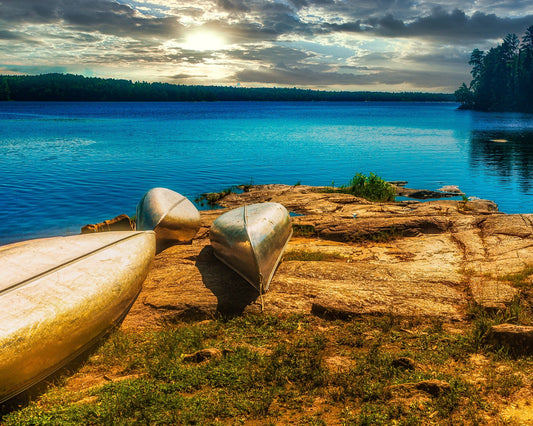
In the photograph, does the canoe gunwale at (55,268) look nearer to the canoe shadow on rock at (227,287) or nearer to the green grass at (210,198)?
the canoe shadow on rock at (227,287)

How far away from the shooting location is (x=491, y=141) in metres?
50.2

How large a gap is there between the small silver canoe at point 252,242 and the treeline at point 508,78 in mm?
120052

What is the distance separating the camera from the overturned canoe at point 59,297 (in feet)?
16.3

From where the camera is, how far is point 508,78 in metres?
108

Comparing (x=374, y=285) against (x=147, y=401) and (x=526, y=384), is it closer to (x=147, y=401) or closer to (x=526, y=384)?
(x=526, y=384)

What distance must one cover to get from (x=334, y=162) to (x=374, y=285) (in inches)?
1090

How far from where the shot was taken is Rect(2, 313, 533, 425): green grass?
4445 mm

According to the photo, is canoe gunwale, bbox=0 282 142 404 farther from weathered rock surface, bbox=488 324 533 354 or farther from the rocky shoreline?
weathered rock surface, bbox=488 324 533 354

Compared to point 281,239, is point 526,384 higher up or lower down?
lower down

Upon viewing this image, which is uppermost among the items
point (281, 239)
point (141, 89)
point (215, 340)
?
point (141, 89)

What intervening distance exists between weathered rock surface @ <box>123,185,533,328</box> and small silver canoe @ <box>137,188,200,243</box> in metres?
0.40

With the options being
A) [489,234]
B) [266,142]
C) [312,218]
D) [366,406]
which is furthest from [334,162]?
[366,406]

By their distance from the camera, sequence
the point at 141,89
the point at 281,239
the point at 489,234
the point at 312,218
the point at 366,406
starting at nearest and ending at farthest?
the point at 366,406 → the point at 281,239 → the point at 489,234 → the point at 312,218 → the point at 141,89

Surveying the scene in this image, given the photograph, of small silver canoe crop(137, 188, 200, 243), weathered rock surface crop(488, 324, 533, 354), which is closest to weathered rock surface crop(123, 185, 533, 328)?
small silver canoe crop(137, 188, 200, 243)
